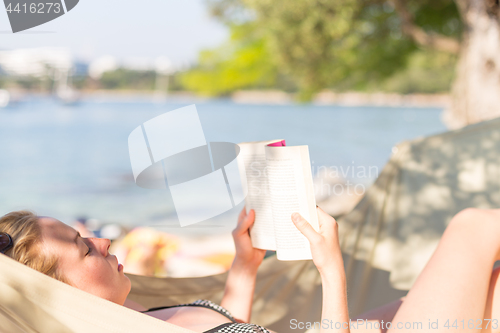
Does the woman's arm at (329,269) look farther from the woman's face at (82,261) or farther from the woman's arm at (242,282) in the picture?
the woman's face at (82,261)

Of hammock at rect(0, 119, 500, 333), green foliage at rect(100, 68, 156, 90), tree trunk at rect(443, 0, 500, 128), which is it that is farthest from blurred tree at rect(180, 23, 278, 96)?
hammock at rect(0, 119, 500, 333)

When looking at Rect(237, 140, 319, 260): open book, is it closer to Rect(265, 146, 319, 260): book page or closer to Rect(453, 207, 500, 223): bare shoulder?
Rect(265, 146, 319, 260): book page

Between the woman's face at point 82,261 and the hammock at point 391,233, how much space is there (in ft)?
2.16

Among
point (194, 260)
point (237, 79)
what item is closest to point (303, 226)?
point (194, 260)

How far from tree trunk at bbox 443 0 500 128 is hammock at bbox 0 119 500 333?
177 centimetres

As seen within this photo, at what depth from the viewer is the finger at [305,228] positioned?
926 millimetres

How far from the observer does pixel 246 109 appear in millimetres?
26531

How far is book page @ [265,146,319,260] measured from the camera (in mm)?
966

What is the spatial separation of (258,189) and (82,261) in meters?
0.45

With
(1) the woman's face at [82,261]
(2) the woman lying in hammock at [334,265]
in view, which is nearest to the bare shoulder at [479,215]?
(2) the woman lying in hammock at [334,265]

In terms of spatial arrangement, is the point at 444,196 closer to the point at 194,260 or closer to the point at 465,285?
the point at 465,285

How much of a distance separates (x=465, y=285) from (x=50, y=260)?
0.95 meters

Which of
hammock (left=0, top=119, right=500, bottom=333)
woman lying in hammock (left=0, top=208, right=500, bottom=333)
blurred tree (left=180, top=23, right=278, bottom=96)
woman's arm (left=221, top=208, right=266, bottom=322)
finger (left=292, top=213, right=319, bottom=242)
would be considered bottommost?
blurred tree (left=180, top=23, right=278, bottom=96)

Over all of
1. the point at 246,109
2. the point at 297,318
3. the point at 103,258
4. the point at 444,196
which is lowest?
the point at 246,109
